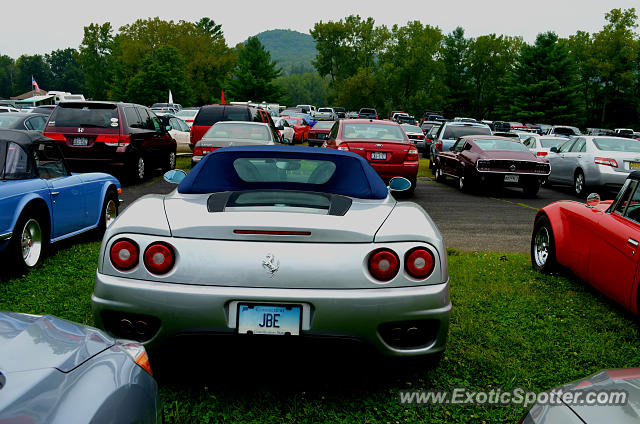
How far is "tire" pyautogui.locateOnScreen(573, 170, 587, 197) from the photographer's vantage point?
1519 centimetres

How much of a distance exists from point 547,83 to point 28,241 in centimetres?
6589

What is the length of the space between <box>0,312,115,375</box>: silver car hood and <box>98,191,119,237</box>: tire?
5.79 metres

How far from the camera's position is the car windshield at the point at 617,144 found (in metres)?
14.8

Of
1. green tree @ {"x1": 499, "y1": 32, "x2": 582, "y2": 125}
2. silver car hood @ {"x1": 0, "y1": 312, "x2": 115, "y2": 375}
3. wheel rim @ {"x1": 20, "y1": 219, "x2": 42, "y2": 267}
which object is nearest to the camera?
silver car hood @ {"x1": 0, "y1": 312, "x2": 115, "y2": 375}

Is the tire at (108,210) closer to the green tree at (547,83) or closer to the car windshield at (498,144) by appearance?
the car windshield at (498,144)

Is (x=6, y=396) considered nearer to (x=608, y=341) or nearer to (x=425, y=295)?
(x=425, y=295)

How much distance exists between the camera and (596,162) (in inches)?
575

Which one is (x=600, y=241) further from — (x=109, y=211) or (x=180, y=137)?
(x=180, y=137)

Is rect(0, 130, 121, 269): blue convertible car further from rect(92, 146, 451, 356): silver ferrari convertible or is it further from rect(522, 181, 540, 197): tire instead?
rect(522, 181, 540, 197): tire

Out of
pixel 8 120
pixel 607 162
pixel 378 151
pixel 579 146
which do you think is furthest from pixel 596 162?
pixel 8 120

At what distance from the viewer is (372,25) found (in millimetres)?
109000

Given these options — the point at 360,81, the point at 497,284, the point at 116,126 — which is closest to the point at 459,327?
the point at 497,284

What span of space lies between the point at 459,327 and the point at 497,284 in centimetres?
156

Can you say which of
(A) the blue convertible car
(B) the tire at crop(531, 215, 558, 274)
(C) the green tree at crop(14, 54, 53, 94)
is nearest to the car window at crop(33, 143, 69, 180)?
(A) the blue convertible car
